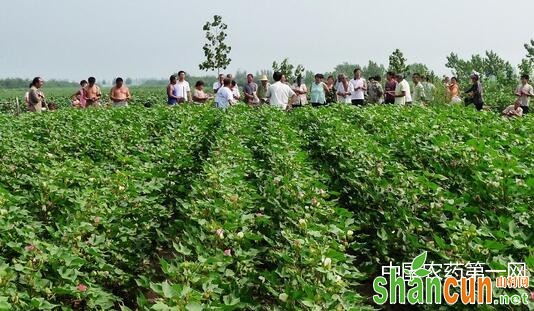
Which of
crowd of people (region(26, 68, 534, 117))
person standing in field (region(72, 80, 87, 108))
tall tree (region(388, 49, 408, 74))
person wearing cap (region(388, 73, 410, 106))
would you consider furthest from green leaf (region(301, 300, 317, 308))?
tall tree (region(388, 49, 408, 74))

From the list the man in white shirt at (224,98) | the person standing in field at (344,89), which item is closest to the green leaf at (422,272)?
the man in white shirt at (224,98)

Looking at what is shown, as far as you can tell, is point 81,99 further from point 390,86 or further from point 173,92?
point 390,86

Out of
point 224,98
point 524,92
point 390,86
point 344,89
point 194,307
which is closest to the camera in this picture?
point 194,307

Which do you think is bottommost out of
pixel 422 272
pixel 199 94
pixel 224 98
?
pixel 422 272

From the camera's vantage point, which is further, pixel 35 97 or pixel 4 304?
pixel 35 97

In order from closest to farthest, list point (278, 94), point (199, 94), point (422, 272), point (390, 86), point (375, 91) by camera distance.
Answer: point (422, 272) → point (278, 94) → point (390, 86) → point (199, 94) → point (375, 91)

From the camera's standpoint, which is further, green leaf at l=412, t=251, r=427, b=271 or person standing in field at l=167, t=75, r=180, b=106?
person standing in field at l=167, t=75, r=180, b=106

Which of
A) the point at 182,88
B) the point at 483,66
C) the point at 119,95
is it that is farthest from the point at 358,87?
the point at 483,66

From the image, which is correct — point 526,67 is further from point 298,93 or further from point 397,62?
point 298,93

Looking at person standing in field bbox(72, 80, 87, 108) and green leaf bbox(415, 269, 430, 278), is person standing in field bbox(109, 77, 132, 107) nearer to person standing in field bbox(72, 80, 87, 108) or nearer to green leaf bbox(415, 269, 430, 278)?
person standing in field bbox(72, 80, 87, 108)

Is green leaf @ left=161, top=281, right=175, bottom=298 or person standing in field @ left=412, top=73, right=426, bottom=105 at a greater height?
person standing in field @ left=412, top=73, right=426, bottom=105

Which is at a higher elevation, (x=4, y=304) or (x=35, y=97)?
(x=35, y=97)

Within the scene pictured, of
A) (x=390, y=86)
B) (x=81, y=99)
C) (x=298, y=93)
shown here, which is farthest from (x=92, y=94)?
(x=390, y=86)

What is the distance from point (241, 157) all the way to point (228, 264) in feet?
8.43
